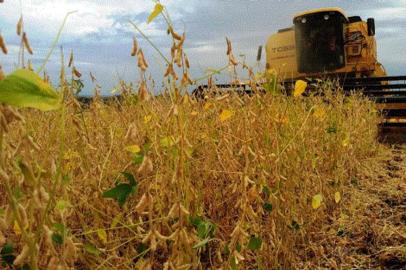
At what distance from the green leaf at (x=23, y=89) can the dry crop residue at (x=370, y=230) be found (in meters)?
1.52

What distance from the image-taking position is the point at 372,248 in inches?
75.6

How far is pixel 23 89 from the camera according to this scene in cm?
56

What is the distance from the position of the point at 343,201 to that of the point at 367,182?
0.71 meters

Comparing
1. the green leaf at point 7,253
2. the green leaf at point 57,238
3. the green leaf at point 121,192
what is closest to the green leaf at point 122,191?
the green leaf at point 121,192

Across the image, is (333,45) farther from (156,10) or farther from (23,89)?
(23,89)

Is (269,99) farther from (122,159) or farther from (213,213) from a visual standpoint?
(122,159)

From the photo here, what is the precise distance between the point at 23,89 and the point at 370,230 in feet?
6.37

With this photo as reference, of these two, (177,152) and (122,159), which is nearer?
(177,152)

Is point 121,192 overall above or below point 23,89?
below

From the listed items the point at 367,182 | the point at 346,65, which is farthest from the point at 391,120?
the point at 367,182

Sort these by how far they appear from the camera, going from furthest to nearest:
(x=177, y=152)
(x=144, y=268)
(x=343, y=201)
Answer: (x=343, y=201) → (x=177, y=152) → (x=144, y=268)

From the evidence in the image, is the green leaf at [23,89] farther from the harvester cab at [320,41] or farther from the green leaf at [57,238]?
the harvester cab at [320,41]

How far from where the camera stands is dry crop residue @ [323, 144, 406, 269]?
181cm

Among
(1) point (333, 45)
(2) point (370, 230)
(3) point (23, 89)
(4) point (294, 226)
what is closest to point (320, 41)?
(1) point (333, 45)
